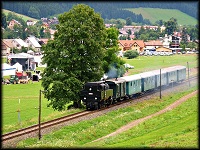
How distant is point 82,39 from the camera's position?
4278 cm

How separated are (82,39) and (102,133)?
1179 cm

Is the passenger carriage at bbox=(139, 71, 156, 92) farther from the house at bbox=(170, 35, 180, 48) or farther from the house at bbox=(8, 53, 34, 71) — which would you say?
the house at bbox=(170, 35, 180, 48)

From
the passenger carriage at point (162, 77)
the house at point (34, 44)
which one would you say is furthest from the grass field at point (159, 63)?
the house at point (34, 44)

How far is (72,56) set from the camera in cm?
4250

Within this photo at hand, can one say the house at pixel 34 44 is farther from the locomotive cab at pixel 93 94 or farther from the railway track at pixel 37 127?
the railway track at pixel 37 127

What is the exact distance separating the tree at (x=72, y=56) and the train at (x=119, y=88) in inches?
43.2

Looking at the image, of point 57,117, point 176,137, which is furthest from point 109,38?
point 176,137

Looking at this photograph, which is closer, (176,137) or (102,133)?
(176,137)

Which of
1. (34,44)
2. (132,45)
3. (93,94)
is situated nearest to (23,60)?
(93,94)

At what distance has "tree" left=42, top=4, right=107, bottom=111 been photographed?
41656mm

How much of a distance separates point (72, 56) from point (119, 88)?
7369 mm

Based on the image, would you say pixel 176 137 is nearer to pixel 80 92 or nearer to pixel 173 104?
pixel 80 92

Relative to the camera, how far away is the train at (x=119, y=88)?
137 ft

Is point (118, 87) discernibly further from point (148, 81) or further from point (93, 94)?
point (148, 81)
